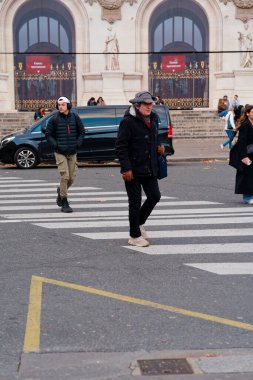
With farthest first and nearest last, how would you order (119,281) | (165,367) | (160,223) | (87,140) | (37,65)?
(37,65)
(87,140)
(160,223)
(119,281)
(165,367)

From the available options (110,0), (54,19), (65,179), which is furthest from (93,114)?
(54,19)

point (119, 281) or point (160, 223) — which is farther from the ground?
point (119, 281)

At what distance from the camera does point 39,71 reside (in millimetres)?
39875

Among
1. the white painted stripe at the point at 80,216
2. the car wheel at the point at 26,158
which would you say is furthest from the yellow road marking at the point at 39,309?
the car wheel at the point at 26,158

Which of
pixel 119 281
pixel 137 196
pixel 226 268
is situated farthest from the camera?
pixel 137 196

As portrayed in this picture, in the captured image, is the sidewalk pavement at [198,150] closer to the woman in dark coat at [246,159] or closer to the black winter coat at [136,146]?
the woman in dark coat at [246,159]

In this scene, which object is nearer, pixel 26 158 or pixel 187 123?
pixel 26 158

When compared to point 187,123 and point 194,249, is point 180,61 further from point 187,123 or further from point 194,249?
point 194,249

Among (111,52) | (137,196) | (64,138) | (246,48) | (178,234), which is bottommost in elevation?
(178,234)

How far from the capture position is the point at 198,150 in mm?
25094

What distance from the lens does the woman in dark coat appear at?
11.1 m

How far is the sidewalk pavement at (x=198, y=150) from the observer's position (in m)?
22.0

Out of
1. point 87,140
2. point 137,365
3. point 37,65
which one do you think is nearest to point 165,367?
point 137,365

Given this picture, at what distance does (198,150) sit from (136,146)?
698 inches
